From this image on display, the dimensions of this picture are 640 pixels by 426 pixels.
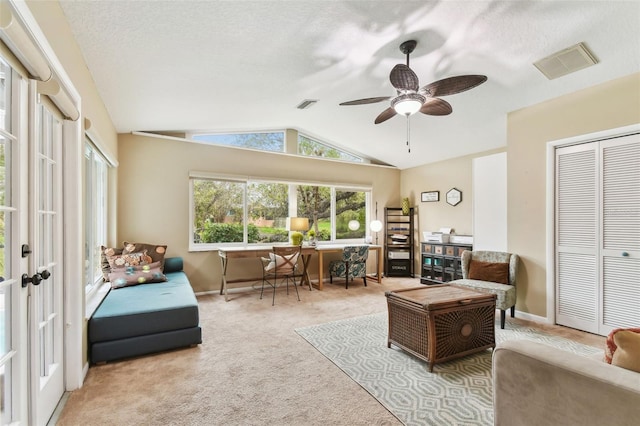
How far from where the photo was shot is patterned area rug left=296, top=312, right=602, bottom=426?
197cm

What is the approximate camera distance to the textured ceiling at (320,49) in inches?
86.4

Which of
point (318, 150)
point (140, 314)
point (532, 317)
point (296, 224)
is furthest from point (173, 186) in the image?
point (532, 317)

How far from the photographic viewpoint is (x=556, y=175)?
11.8ft

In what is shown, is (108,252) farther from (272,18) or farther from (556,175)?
(556,175)

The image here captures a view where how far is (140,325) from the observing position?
2.72 m

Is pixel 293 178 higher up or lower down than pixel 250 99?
lower down

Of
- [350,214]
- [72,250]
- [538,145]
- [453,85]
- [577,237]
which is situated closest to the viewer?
[72,250]

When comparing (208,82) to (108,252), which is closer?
(208,82)

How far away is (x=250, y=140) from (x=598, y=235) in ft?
16.0

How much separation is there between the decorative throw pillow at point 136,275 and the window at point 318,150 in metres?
3.21

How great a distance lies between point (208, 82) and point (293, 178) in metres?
2.78

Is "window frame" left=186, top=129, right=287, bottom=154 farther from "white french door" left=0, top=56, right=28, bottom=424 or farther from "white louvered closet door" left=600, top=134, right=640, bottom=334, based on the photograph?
"white louvered closet door" left=600, top=134, right=640, bottom=334

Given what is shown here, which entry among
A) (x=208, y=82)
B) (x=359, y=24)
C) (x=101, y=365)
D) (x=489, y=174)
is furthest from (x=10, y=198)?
(x=489, y=174)

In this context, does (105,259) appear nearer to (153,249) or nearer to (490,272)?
(153,249)
